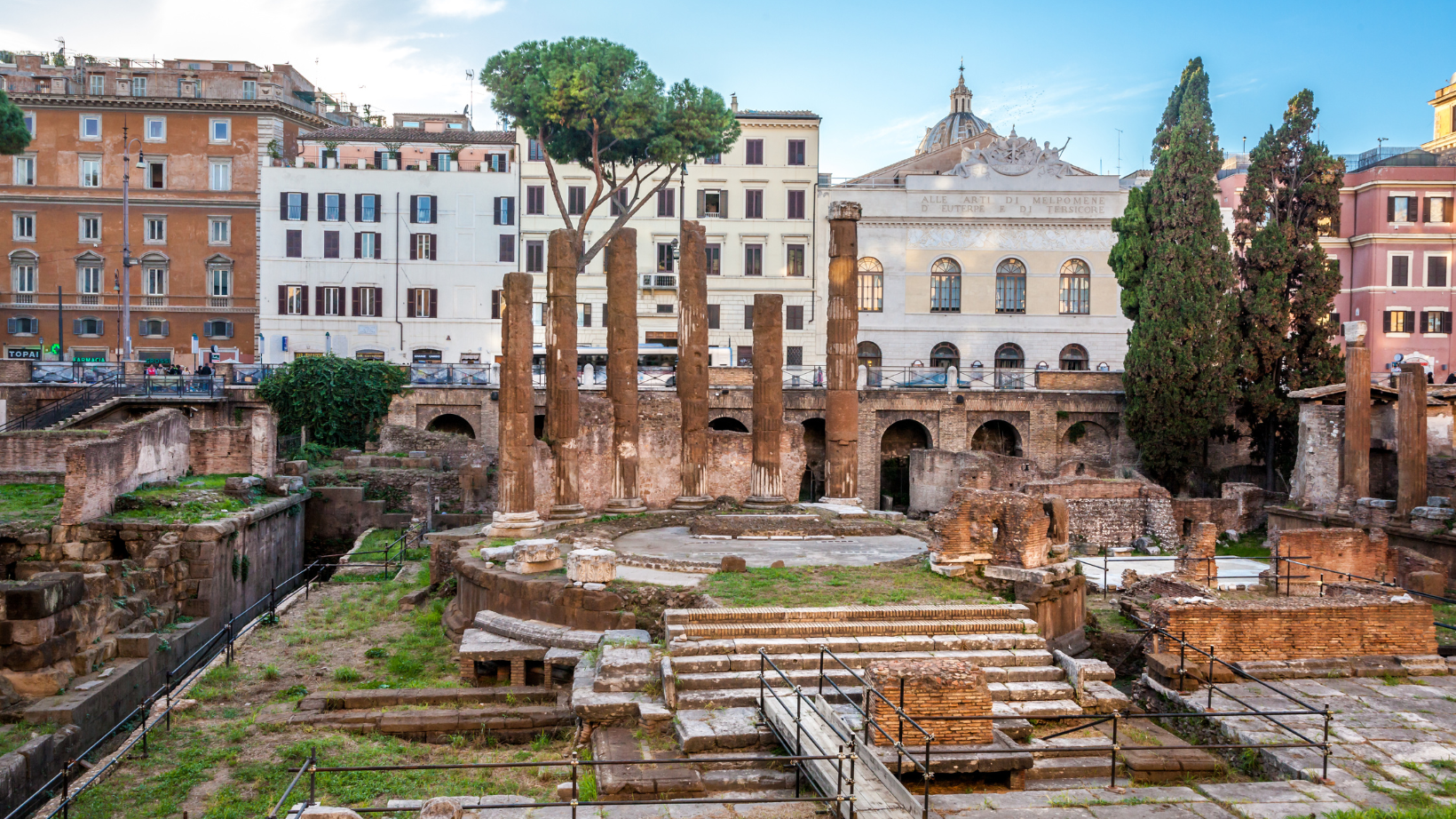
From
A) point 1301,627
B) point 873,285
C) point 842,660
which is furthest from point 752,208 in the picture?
point 842,660

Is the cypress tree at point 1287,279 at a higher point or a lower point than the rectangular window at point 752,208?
lower

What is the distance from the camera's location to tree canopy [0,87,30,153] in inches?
1262

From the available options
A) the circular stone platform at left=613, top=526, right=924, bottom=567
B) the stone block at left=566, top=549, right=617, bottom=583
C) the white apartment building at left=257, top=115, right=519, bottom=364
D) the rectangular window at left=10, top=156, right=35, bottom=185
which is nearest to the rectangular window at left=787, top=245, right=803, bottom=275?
the white apartment building at left=257, top=115, right=519, bottom=364

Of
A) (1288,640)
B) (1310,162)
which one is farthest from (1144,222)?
(1288,640)

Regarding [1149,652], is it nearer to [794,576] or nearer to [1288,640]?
[1288,640]

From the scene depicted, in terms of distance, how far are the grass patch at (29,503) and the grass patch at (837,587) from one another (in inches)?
480

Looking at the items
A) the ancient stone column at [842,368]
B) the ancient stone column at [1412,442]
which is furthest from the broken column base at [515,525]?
the ancient stone column at [1412,442]

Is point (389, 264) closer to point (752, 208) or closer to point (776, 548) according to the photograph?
point (752, 208)

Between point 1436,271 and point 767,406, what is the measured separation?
34.0 meters

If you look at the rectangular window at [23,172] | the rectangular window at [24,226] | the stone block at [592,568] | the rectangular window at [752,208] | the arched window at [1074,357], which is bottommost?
the stone block at [592,568]

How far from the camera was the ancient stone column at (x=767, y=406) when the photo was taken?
22625 mm

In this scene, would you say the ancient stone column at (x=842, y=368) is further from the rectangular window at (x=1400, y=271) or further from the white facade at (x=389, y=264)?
the rectangular window at (x=1400, y=271)

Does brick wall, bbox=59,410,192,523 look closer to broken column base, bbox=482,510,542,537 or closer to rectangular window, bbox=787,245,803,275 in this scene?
broken column base, bbox=482,510,542,537

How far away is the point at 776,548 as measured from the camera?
62.2 ft
